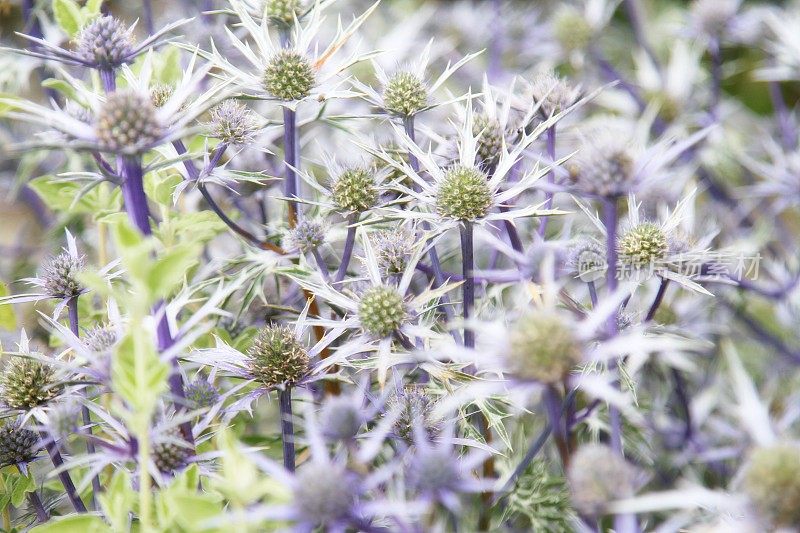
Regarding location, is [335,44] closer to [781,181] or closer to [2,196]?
[781,181]

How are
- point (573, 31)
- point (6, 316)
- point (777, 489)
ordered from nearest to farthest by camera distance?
point (777, 489) → point (6, 316) → point (573, 31)

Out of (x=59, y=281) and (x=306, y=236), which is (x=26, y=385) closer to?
(x=59, y=281)

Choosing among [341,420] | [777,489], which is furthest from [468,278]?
[777,489]

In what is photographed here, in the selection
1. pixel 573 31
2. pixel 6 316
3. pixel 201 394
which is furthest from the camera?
pixel 573 31

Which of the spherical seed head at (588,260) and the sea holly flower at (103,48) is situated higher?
the sea holly flower at (103,48)

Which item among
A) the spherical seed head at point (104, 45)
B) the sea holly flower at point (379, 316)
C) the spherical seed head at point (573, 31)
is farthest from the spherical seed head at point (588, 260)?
the spherical seed head at point (573, 31)

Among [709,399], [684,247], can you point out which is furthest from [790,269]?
[684,247]

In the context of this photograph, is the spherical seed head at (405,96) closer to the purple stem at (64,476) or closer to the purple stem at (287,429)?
the purple stem at (287,429)
